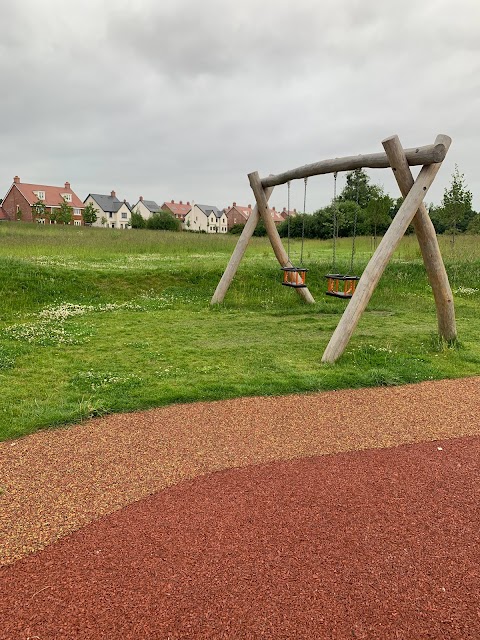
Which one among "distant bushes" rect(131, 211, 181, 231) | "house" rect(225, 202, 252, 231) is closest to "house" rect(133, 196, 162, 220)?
"house" rect(225, 202, 252, 231)

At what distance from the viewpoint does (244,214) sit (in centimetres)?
10238

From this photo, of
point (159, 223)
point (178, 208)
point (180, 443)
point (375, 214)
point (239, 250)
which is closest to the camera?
point (180, 443)

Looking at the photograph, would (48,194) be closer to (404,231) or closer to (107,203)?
(107,203)

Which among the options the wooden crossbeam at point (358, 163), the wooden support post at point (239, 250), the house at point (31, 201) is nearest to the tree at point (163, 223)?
the house at point (31, 201)

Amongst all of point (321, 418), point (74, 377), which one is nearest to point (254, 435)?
point (321, 418)

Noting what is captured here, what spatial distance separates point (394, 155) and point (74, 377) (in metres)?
Answer: 6.17

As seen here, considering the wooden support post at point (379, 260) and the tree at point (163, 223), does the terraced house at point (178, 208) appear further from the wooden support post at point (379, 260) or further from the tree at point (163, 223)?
the wooden support post at point (379, 260)

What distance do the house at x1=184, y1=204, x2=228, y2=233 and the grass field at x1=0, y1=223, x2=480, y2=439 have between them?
281 ft

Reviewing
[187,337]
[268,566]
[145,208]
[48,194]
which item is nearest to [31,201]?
[48,194]

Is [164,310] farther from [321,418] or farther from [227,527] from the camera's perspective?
[227,527]

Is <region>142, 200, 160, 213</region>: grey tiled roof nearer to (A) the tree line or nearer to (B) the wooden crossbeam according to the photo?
(A) the tree line

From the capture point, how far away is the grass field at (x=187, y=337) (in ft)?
20.5

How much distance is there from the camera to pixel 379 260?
25.1ft

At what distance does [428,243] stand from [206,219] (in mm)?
96391
